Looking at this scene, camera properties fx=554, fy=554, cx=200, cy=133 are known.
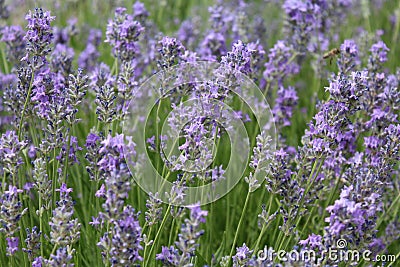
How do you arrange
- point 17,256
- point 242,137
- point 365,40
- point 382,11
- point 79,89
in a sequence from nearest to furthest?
1. point 79,89
2. point 17,256
3. point 242,137
4. point 365,40
5. point 382,11

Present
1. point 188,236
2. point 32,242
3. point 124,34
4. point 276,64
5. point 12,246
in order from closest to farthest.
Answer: point 188,236 < point 32,242 < point 12,246 < point 124,34 < point 276,64

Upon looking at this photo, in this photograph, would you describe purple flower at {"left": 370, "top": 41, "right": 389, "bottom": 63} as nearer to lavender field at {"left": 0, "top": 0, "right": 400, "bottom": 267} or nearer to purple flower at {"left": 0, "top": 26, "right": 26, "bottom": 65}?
lavender field at {"left": 0, "top": 0, "right": 400, "bottom": 267}

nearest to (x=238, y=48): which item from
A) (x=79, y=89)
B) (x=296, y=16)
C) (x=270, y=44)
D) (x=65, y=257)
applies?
(x=79, y=89)

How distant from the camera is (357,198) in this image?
2.03 m

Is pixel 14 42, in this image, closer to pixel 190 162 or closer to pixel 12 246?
pixel 12 246

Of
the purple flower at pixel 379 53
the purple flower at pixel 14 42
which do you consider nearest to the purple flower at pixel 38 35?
the purple flower at pixel 14 42

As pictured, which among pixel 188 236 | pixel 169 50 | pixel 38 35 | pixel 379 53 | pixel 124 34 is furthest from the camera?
pixel 379 53

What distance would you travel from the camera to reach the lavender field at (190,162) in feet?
6.42

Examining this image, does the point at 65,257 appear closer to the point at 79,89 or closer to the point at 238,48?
the point at 79,89

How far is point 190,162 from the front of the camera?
7.06 ft

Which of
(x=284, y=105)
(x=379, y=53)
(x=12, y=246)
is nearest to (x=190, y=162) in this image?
(x=12, y=246)

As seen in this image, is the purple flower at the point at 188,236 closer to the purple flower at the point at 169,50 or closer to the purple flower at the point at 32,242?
the purple flower at the point at 32,242

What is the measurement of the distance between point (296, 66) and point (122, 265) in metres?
2.34

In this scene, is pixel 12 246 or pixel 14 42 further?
pixel 14 42
